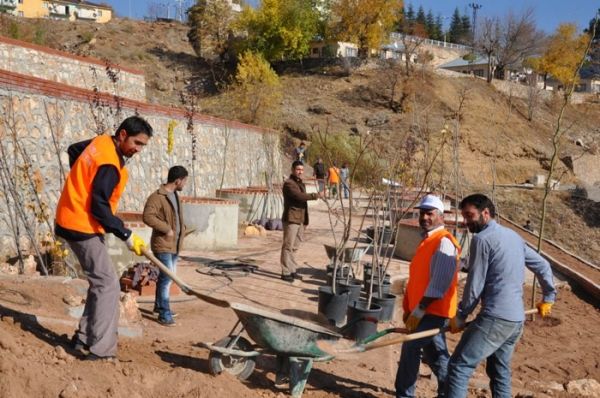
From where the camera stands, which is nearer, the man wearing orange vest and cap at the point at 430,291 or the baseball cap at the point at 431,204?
the man wearing orange vest and cap at the point at 430,291

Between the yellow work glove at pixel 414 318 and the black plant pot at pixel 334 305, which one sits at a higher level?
the yellow work glove at pixel 414 318

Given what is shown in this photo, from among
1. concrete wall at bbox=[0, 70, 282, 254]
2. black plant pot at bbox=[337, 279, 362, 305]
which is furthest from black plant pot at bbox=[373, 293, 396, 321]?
concrete wall at bbox=[0, 70, 282, 254]

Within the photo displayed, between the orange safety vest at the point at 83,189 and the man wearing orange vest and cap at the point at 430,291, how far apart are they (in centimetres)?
226

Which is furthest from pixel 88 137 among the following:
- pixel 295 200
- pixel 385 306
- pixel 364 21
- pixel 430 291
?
pixel 364 21

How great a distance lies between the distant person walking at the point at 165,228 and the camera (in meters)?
5.90

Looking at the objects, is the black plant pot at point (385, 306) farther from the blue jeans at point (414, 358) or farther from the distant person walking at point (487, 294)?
the distant person walking at point (487, 294)

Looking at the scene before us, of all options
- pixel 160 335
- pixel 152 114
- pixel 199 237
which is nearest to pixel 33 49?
pixel 152 114

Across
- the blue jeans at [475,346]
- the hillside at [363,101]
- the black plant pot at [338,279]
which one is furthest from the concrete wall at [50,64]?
the hillside at [363,101]

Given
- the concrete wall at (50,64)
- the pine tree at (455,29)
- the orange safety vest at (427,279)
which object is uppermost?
the pine tree at (455,29)

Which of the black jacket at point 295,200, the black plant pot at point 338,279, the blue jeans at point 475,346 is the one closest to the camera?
the blue jeans at point 475,346

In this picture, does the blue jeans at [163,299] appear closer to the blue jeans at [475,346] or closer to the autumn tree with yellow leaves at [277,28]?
the blue jeans at [475,346]

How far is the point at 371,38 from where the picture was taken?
156 feet

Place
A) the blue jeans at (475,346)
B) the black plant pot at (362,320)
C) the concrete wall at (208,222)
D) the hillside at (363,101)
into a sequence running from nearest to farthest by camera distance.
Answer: the blue jeans at (475,346) < the black plant pot at (362,320) < the concrete wall at (208,222) < the hillside at (363,101)

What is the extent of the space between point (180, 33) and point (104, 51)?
10675 millimetres
